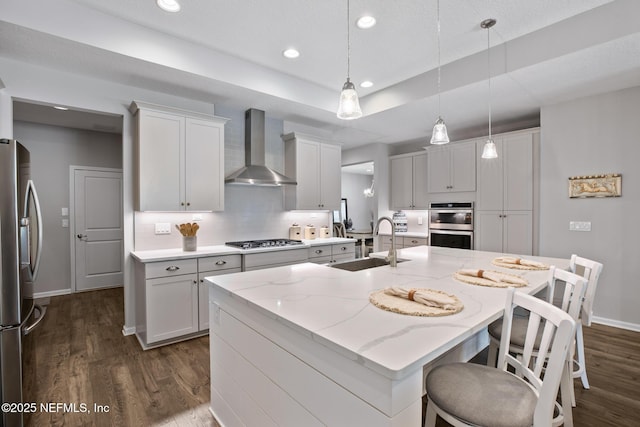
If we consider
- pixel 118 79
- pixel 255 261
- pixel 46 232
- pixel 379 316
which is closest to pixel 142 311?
pixel 255 261

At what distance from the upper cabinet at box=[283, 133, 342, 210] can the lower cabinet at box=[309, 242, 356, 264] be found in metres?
0.63

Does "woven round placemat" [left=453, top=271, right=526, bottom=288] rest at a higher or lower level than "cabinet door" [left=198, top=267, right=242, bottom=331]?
higher

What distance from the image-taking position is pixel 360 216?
10844 mm

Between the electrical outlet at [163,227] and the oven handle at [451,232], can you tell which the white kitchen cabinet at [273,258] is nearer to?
the electrical outlet at [163,227]

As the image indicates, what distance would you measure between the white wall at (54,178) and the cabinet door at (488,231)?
6350 millimetres

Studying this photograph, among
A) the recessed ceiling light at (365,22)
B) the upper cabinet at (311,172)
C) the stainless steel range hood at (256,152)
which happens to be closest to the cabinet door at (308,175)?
the upper cabinet at (311,172)

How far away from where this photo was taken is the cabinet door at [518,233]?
13.4 ft

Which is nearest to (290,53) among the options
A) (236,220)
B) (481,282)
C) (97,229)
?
(236,220)

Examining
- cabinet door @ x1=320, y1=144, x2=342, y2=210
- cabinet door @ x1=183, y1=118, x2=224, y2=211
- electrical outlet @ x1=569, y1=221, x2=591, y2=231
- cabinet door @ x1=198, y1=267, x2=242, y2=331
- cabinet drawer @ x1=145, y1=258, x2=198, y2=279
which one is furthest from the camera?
cabinet door @ x1=320, y1=144, x2=342, y2=210

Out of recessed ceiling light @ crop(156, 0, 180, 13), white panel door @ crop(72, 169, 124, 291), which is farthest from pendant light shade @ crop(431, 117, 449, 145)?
white panel door @ crop(72, 169, 124, 291)

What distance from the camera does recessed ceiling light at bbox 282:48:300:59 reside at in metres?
3.05

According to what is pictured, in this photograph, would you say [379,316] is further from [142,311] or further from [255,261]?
[142,311]

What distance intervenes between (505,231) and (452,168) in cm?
125

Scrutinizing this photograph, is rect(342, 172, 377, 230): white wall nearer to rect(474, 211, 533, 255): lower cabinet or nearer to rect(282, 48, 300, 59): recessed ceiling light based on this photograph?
rect(474, 211, 533, 255): lower cabinet
